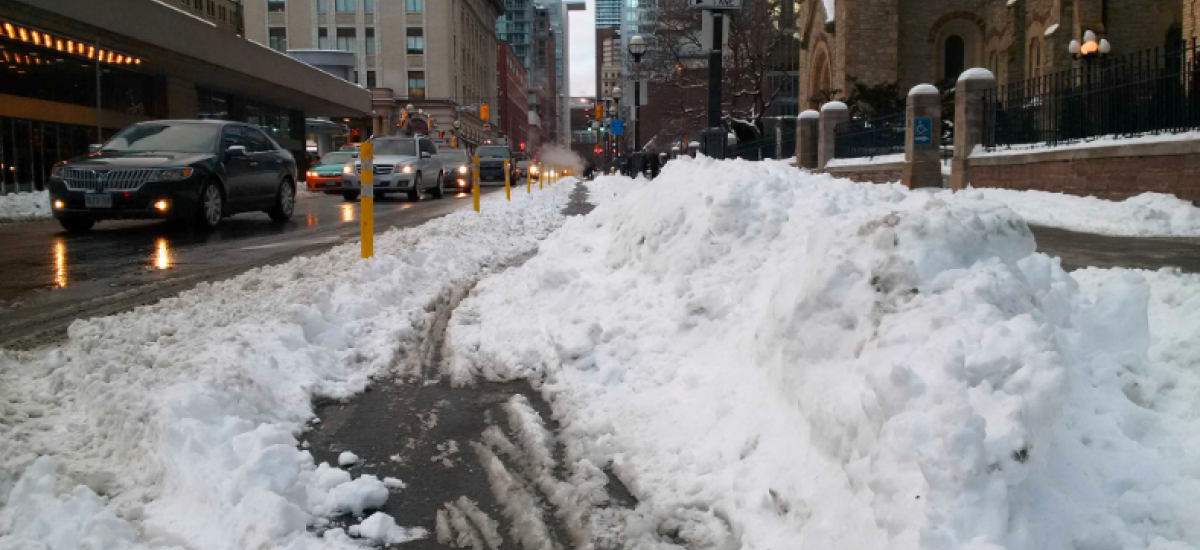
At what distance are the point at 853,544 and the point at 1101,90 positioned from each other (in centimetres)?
1418

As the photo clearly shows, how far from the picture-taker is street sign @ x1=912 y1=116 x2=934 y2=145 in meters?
17.9

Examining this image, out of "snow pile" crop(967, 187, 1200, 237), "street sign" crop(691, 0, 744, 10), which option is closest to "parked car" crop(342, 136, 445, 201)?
"street sign" crop(691, 0, 744, 10)

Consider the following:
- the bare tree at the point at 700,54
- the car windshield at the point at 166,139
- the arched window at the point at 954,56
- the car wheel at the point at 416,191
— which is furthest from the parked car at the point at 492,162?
the car windshield at the point at 166,139

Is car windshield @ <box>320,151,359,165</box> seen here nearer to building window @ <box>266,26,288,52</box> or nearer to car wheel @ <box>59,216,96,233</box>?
car wheel @ <box>59,216,96,233</box>

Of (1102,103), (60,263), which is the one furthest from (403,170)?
(1102,103)

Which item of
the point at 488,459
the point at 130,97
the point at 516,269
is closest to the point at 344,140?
the point at 130,97

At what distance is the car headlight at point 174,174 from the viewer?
41.0 feet

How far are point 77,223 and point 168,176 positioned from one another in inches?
63.2

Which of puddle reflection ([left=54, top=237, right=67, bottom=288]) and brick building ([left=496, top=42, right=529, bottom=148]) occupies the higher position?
brick building ([left=496, top=42, right=529, bottom=148])

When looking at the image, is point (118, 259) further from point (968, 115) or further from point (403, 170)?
point (403, 170)

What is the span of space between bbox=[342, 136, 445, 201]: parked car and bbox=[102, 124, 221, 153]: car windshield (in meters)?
10.00

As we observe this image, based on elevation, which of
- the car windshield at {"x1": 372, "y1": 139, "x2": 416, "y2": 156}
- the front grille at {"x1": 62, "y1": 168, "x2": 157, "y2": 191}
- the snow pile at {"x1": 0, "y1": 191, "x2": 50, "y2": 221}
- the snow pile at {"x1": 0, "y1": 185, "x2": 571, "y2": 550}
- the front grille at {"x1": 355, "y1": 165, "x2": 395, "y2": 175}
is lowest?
the snow pile at {"x1": 0, "y1": 185, "x2": 571, "y2": 550}

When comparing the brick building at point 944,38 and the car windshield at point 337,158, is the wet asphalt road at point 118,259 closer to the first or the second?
the car windshield at point 337,158

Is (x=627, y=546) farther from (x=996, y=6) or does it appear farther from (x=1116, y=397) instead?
(x=996, y=6)
